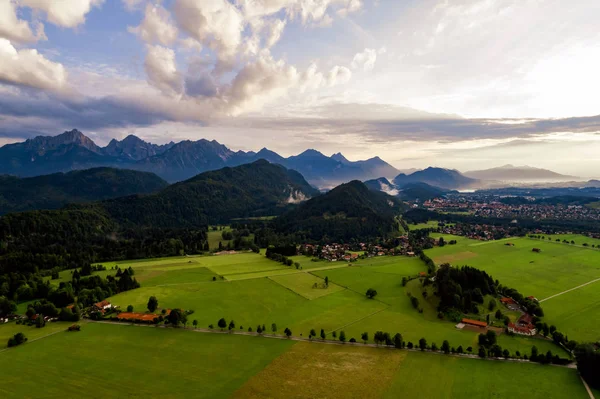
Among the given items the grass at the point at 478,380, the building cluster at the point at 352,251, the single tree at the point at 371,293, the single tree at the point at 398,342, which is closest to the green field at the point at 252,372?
the grass at the point at 478,380

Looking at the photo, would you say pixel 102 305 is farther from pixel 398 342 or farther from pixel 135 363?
pixel 398 342

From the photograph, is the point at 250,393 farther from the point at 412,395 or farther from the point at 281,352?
the point at 412,395

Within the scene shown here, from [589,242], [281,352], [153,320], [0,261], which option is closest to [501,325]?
[281,352]

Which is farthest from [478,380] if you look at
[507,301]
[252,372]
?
[507,301]

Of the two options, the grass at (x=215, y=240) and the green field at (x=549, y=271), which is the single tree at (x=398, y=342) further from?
the grass at (x=215, y=240)

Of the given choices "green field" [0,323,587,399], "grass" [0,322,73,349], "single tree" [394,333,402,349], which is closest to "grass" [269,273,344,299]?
"green field" [0,323,587,399]

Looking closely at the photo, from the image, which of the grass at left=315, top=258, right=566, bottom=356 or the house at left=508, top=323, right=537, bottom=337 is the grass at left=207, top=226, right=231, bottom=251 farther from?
the house at left=508, top=323, right=537, bottom=337
